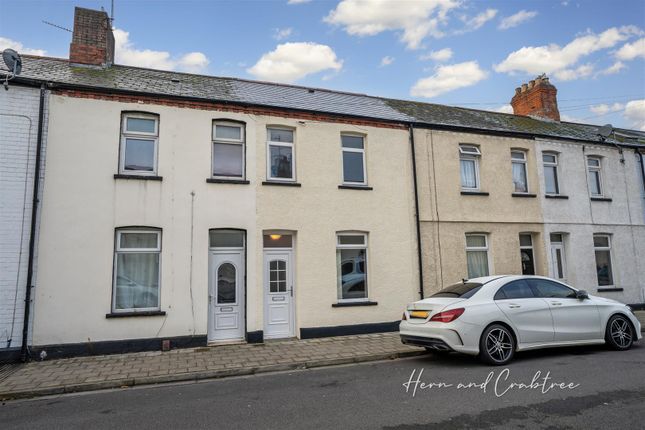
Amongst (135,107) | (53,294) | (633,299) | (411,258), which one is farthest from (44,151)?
(633,299)

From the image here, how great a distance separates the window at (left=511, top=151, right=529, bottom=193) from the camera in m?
14.0

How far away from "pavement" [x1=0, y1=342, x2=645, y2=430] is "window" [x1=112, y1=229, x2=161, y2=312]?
10.2 feet

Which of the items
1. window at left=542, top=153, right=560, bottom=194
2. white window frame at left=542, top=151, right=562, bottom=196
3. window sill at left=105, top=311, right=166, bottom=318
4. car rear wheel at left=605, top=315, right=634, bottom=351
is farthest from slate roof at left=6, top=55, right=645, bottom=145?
car rear wheel at left=605, top=315, right=634, bottom=351

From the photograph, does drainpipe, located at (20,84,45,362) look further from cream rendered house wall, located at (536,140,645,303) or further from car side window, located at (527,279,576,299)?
cream rendered house wall, located at (536,140,645,303)

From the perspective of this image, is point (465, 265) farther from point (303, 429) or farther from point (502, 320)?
point (303, 429)

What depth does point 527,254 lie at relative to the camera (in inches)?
544

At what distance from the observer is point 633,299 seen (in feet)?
48.0

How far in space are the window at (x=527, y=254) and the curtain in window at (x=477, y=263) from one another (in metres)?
1.52

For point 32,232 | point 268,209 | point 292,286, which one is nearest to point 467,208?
point 292,286

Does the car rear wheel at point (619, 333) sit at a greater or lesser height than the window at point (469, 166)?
lesser

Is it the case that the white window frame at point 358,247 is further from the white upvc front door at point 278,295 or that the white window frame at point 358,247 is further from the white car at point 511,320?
the white car at point 511,320

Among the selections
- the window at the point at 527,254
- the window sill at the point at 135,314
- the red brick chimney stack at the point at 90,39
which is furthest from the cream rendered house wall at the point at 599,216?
the red brick chimney stack at the point at 90,39

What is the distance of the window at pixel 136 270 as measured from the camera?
9609 mm

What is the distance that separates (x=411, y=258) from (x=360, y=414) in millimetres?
7255
